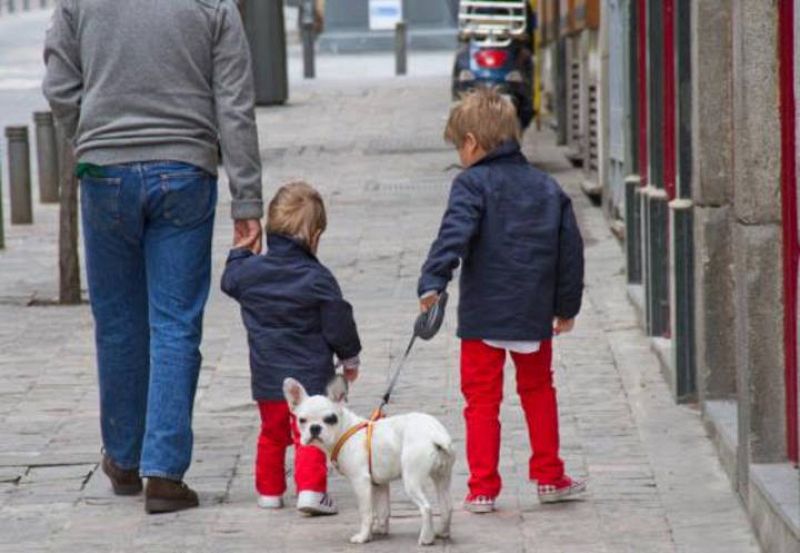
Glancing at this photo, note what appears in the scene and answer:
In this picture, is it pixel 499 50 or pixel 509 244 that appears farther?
pixel 499 50

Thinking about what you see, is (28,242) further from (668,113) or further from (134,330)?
(134,330)

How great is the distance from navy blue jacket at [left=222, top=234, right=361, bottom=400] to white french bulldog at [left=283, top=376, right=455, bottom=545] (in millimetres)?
206

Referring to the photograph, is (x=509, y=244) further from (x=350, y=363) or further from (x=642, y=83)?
(x=642, y=83)

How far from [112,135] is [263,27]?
73.5 feet

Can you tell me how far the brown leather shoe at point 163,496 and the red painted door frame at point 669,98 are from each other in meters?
3.07

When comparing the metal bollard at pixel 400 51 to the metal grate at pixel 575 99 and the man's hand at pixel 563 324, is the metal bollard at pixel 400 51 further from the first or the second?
the man's hand at pixel 563 324

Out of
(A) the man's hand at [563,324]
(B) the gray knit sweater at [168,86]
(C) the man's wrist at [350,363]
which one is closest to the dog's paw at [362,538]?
(C) the man's wrist at [350,363]

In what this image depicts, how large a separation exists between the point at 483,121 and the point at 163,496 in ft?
4.92

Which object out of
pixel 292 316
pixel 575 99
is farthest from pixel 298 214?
pixel 575 99

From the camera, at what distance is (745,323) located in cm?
703

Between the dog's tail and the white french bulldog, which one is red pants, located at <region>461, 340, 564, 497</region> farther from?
the dog's tail

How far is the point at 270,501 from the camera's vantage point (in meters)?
7.55

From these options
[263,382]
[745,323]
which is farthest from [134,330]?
[745,323]

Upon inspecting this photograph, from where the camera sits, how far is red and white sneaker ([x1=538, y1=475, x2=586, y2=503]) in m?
7.52
